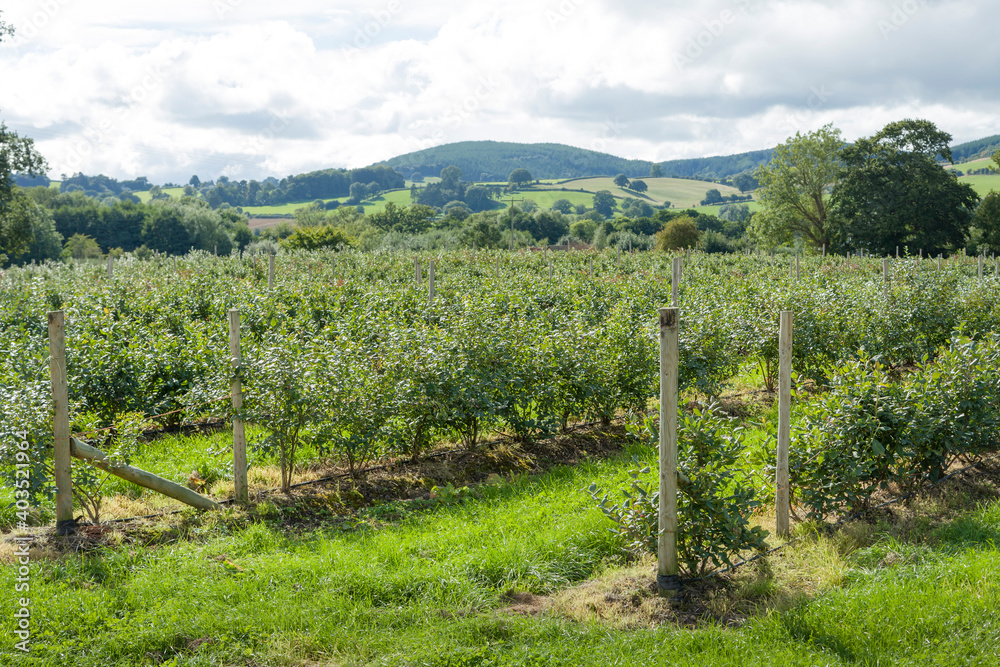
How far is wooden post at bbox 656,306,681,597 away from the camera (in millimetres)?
4172

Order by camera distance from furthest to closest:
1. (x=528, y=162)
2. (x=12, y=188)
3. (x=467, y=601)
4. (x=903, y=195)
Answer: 1. (x=528, y=162)
2. (x=903, y=195)
3. (x=12, y=188)
4. (x=467, y=601)

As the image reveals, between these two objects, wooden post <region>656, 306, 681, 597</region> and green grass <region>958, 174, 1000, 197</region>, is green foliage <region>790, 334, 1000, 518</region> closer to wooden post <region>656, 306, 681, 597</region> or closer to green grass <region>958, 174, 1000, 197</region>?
wooden post <region>656, 306, 681, 597</region>

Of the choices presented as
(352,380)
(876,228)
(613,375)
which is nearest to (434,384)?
(352,380)

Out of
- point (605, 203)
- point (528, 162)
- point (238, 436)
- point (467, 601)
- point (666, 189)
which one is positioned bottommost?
point (467, 601)

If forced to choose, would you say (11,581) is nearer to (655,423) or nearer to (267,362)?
(267,362)

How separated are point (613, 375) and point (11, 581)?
18.9ft

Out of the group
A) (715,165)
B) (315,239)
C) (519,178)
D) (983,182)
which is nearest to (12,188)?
(315,239)

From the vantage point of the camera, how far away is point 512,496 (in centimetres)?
604

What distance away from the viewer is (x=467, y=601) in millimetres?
4145

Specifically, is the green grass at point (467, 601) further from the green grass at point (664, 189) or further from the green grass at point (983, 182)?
the green grass at point (664, 189)

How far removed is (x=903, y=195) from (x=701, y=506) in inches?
1801

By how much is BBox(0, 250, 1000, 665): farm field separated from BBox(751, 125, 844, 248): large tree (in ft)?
133

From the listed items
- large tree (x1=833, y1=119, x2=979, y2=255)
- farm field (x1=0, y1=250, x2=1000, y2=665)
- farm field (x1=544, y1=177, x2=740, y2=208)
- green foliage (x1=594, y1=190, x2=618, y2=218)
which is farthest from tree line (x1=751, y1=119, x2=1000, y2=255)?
farm field (x1=544, y1=177, x2=740, y2=208)

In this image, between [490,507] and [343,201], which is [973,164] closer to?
[343,201]
